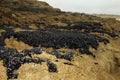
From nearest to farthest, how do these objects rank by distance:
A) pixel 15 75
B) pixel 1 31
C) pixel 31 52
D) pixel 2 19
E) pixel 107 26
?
1. pixel 15 75
2. pixel 31 52
3. pixel 1 31
4. pixel 2 19
5. pixel 107 26

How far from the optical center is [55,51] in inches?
1038

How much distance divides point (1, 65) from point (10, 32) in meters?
8.17

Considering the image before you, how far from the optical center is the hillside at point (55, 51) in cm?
2248

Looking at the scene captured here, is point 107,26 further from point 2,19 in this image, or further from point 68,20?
point 2,19

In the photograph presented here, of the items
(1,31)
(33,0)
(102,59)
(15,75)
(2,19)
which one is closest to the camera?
(15,75)

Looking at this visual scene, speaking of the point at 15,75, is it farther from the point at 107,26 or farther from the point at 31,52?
the point at 107,26

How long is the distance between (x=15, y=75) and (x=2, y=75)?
1.07 meters

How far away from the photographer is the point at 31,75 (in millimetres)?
21703

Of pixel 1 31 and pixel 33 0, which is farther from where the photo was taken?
pixel 33 0

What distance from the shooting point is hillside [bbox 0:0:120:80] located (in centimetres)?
2248

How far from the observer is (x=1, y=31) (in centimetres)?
3073

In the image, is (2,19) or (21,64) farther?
(2,19)

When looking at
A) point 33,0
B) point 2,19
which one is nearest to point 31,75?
point 2,19

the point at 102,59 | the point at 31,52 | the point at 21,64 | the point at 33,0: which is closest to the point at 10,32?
the point at 31,52
